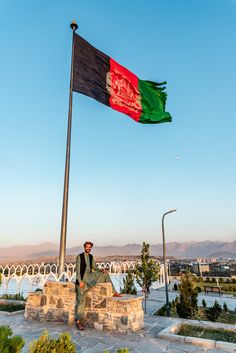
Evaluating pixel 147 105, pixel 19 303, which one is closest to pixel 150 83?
pixel 147 105

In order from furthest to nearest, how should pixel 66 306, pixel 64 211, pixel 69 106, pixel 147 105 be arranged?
pixel 147 105, pixel 69 106, pixel 64 211, pixel 66 306

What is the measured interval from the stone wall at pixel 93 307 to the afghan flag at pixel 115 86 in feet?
22.1

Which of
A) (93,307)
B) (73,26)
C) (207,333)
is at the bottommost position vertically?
(207,333)

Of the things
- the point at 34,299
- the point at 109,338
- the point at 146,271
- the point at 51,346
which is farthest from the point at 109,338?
the point at 146,271

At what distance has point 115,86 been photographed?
448 inches

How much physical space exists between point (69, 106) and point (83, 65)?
1970mm

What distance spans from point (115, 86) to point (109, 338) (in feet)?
30.6

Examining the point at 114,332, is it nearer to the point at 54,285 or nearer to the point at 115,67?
the point at 54,285

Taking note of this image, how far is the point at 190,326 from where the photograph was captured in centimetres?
705

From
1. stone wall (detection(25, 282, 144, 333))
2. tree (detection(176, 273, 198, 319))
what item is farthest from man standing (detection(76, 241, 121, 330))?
tree (detection(176, 273, 198, 319))

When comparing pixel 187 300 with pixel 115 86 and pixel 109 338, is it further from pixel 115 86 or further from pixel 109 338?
pixel 115 86

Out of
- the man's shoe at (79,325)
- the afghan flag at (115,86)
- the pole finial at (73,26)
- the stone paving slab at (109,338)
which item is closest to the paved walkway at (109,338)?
the stone paving slab at (109,338)

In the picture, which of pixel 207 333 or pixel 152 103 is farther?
pixel 152 103

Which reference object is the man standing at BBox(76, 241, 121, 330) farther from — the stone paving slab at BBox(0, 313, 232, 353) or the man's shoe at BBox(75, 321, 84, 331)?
the stone paving slab at BBox(0, 313, 232, 353)
